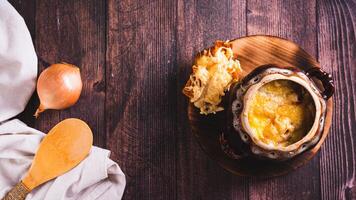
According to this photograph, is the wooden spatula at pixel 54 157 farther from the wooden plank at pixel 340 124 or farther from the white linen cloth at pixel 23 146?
the wooden plank at pixel 340 124

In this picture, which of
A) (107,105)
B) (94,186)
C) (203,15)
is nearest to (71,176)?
(94,186)

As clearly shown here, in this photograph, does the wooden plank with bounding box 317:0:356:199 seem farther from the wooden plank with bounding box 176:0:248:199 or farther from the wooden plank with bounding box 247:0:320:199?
the wooden plank with bounding box 176:0:248:199

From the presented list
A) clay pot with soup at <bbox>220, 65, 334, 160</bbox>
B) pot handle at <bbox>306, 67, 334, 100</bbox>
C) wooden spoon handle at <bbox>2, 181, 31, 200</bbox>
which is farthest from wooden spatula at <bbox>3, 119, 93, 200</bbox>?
pot handle at <bbox>306, 67, 334, 100</bbox>

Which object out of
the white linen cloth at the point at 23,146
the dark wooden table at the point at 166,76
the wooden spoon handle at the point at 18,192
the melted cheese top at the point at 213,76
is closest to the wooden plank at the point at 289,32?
the dark wooden table at the point at 166,76

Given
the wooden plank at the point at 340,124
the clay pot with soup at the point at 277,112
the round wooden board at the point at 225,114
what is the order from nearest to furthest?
1. the clay pot with soup at the point at 277,112
2. the round wooden board at the point at 225,114
3. the wooden plank at the point at 340,124

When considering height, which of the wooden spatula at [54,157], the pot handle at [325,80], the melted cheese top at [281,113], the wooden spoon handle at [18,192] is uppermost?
the pot handle at [325,80]

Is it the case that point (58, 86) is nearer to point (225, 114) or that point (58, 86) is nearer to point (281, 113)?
point (225, 114)

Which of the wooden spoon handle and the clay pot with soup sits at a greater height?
the clay pot with soup

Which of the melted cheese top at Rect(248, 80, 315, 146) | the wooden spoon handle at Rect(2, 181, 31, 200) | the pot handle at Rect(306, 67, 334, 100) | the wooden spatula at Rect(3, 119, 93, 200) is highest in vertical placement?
the pot handle at Rect(306, 67, 334, 100)

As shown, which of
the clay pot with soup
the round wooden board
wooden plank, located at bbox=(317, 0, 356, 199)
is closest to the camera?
the clay pot with soup
